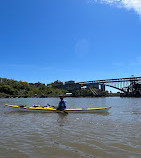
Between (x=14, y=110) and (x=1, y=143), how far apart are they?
12.3 meters

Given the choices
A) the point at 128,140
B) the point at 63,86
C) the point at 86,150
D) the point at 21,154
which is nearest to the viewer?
the point at 21,154

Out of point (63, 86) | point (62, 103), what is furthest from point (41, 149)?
point (63, 86)

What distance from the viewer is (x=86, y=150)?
5.81m

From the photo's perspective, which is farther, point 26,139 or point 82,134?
point 82,134

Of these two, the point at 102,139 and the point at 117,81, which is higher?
the point at 117,81

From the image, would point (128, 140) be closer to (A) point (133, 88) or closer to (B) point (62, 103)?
(B) point (62, 103)

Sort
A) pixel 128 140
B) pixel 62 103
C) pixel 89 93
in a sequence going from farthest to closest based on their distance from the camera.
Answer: pixel 89 93 < pixel 62 103 < pixel 128 140

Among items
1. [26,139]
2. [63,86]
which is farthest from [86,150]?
[63,86]

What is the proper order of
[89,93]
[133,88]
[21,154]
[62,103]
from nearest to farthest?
[21,154] < [62,103] < [133,88] < [89,93]

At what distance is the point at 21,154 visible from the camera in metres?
5.36

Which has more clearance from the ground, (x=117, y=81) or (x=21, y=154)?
(x=117, y=81)

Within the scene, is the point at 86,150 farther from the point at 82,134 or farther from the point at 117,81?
the point at 117,81

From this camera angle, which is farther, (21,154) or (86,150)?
(86,150)

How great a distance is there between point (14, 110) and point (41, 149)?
1345 centimetres
